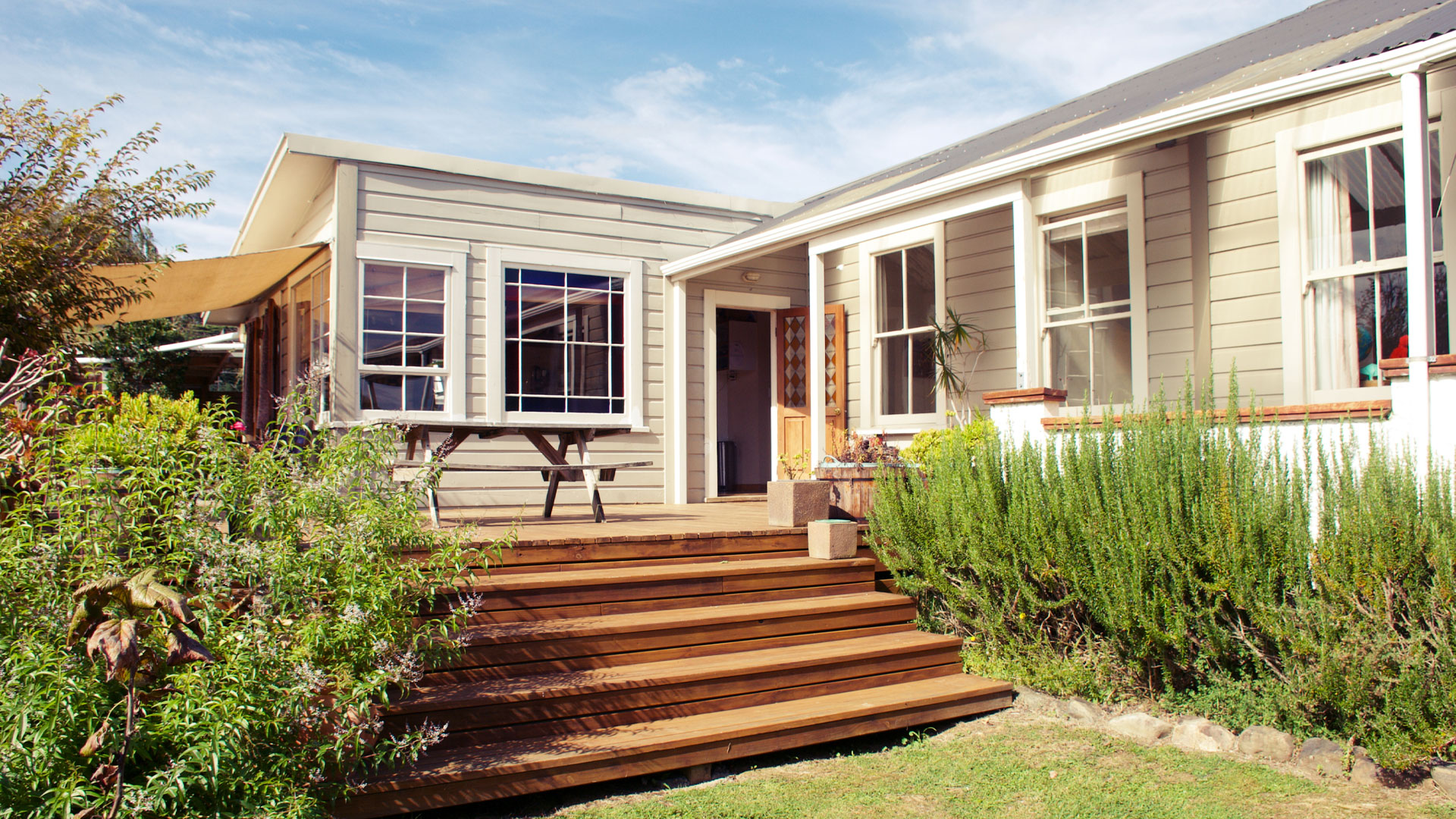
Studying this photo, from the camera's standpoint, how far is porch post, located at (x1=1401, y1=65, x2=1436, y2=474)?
3.77 meters

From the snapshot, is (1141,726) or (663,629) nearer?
(1141,726)

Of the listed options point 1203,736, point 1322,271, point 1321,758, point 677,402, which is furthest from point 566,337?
point 1321,758

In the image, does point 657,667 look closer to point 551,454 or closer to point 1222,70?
point 551,454

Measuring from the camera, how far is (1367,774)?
3.40 metres

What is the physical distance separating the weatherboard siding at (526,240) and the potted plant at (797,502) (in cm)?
256

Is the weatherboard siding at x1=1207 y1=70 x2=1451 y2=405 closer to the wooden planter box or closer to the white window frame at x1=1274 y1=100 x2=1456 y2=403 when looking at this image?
the white window frame at x1=1274 y1=100 x2=1456 y2=403

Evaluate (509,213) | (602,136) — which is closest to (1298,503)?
(509,213)

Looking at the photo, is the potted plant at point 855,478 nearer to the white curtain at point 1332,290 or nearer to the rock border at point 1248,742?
the rock border at point 1248,742

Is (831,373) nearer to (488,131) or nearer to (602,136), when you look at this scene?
(602,136)

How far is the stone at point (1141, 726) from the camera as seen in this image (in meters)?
3.99

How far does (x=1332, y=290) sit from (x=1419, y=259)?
1.42m

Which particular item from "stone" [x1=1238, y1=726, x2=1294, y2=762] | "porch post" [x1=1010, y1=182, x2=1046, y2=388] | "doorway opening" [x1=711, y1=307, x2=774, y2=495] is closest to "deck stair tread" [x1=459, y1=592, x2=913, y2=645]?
"porch post" [x1=1010, y1=182, x2=1046, y2=388]

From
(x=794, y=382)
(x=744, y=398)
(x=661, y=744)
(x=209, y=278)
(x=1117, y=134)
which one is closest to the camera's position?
(x=661, y=744)

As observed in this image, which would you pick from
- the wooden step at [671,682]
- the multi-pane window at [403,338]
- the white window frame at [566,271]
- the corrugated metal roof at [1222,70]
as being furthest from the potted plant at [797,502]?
the multi-pane window at [403,338]
